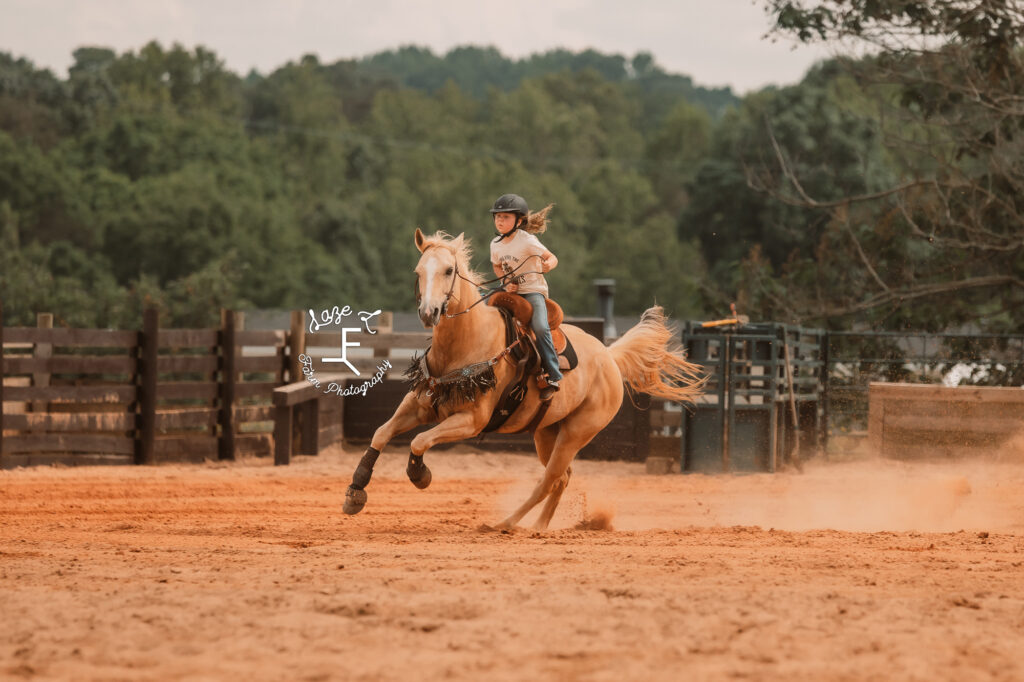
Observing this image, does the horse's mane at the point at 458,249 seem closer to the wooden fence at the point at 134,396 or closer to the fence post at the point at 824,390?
the wooden fence at the point at 134,396

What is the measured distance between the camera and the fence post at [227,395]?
15094mm

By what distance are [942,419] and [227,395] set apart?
9.52 m

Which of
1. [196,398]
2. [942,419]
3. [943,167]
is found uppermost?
[943,167]

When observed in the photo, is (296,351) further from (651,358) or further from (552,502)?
(552,502)

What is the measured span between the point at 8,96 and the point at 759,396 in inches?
2572

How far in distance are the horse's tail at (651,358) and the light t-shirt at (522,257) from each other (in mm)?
1582

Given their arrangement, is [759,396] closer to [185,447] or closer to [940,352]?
[940,352]

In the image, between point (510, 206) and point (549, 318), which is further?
point (549, 318)

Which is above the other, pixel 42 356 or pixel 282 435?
pixel 42 356

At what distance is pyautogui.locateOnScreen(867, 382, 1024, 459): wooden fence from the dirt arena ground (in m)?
5.73

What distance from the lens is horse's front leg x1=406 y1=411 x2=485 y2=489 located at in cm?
835

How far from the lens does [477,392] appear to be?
8.57 metres

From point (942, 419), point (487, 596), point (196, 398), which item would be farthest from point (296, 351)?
point (487, 596)

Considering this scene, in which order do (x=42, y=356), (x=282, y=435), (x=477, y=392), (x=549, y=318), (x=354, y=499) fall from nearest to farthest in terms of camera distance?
1. (x=354, y=499)
2. (x=477, y=392)
3. (x=549, y=318)
4. (x=42, y=356)
5. (x=282, y=435)
